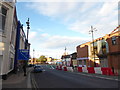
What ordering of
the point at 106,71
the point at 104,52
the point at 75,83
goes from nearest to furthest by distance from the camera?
the point at 75,83
the point at 106,71
the point at 104,52

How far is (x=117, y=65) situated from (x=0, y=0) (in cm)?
2215

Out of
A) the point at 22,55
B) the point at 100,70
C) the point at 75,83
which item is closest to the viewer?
the point at 75,83

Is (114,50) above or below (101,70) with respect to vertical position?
above

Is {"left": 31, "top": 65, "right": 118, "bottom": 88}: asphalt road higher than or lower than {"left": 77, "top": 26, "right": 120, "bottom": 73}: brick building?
lower

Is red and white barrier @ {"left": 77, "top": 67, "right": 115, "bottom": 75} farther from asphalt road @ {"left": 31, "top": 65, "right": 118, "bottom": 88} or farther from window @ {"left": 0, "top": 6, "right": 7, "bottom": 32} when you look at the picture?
window @ {"left": 0, "top": 6, "right": 7, "bottom": 32}

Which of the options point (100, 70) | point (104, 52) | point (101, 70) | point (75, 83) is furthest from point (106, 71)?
point (104, 52)

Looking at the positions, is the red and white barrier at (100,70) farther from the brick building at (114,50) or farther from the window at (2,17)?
the window at (2,17)

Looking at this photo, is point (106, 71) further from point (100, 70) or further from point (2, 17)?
point (2, 17)

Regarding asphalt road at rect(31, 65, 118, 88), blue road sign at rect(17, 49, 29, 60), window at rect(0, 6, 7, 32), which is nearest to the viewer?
asphalt road at rect(31, 65, 118, 88)

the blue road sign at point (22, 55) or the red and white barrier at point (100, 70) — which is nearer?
the blue road sign at point (22, 55)

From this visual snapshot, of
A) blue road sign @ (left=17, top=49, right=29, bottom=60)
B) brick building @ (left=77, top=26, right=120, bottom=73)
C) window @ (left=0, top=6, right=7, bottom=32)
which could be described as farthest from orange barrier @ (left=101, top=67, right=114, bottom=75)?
window @ (left=0, top=6, right=7, bottom=32)

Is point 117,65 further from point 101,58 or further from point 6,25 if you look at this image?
point 6,25

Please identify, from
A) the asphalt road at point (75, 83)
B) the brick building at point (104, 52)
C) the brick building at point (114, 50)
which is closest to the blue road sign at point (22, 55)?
the asphalt road at point (75, 83)

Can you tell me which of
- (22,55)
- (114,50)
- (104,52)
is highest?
(114,50)
